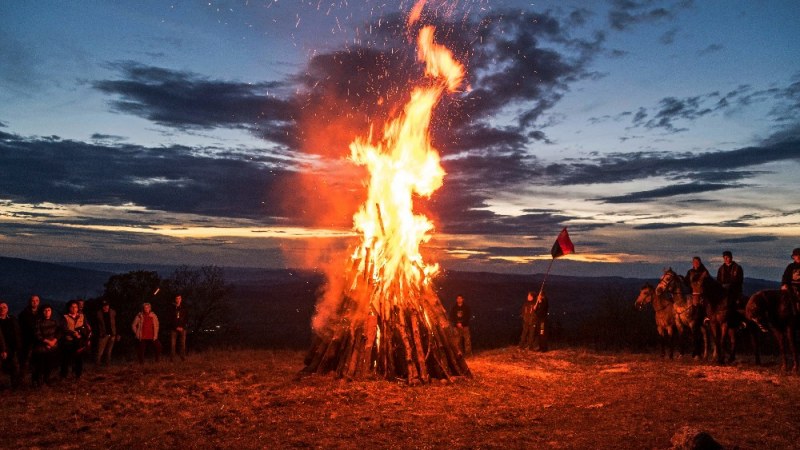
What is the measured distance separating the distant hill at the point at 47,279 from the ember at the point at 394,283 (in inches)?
4730

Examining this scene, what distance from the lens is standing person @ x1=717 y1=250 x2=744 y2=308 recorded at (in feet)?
48.8

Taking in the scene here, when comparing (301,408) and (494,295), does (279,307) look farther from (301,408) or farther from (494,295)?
(301,408)

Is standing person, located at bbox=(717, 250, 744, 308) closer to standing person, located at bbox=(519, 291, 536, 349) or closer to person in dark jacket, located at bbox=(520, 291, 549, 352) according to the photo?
person in dark jacket, located at bbox=(520, 291, 549, 352)

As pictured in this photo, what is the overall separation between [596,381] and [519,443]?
19.0 feet

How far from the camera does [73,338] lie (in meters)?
12.6

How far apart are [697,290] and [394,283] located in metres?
7.75

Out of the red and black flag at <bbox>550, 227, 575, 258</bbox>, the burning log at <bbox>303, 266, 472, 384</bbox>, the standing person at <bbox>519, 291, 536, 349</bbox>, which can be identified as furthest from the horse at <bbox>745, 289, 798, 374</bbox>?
the burning log at <bbox>303, 266, 472, 384</bbox>

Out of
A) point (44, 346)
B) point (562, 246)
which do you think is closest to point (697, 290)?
point (562, 246)

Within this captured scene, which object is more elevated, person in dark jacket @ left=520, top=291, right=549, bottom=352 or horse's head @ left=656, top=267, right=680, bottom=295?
horse's head @ left=656, top=267, right=680, bottom=295

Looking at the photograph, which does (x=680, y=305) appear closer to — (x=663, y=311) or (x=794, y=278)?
(x=663, y=311)

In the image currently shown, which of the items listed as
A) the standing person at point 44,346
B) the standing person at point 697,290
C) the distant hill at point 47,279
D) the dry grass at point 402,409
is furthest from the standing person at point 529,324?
the distant hill at point 47,279

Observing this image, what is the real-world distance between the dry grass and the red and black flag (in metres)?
2.93

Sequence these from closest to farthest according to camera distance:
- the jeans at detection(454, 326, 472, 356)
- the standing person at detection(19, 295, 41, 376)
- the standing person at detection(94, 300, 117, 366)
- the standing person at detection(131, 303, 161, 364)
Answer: the standing person at detection(19, 295, 41, 376) < the standing person at detection(94, 300, 117, 366) < the standing person at detection(131, 303, 161, 364) < the jeans at detection(454, 326, 472, 356)

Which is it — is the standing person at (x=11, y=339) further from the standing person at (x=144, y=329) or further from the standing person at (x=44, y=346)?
the standing person at (x=144, y=329)
